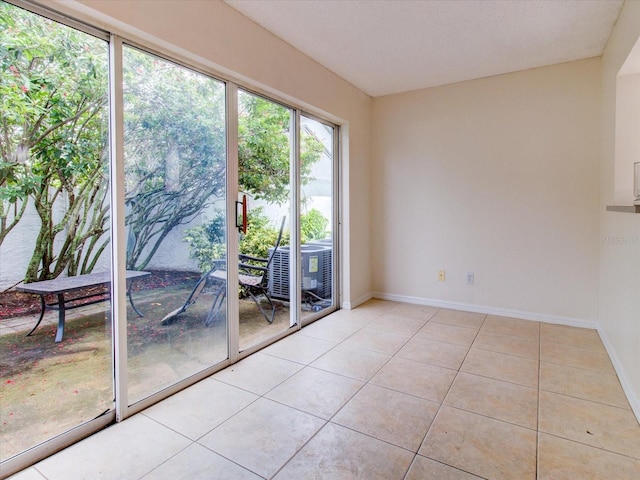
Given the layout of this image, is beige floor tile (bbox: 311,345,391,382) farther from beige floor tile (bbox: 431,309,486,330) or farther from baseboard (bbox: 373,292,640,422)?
baseboard (bbox: 373,292,640,422)

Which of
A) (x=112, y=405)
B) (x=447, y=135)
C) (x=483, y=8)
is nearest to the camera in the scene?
(x=112, y=405)

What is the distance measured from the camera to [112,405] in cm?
186

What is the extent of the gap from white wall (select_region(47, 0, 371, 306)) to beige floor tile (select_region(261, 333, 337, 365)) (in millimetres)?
1036

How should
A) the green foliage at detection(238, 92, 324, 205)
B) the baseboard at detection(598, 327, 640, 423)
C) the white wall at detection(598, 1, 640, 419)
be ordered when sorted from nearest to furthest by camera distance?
the baseboard at detection(598, 327, 640, 423) < the white wall at detection(598, 1, 640, 419) < the green foliage at detection(238, 92, 324, 205)

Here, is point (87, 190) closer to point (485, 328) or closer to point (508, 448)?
point (508, 448)

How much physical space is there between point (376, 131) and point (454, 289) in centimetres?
204

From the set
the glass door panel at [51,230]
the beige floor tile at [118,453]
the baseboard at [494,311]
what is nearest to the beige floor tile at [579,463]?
the beige floor tile at [118,453]

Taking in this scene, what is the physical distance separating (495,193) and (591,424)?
2301mm

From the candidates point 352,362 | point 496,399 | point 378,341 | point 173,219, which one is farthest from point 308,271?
point 496,399

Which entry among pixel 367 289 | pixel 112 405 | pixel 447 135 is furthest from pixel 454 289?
pixel 112 405

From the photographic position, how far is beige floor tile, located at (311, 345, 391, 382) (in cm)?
240

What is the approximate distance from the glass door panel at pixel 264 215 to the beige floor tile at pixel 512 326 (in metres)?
1.86

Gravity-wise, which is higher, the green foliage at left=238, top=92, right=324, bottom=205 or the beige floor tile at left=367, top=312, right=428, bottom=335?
the green foliage at left=238, top=92, right=324, bottom=205

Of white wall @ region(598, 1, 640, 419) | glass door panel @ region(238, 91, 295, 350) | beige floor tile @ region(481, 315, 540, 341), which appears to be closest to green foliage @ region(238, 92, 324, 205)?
glass door panel @ region(238, 91, 295, 350)
